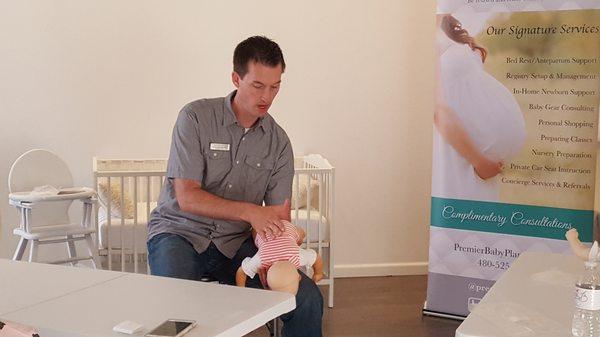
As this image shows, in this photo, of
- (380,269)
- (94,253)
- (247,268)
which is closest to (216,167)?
(247,268)

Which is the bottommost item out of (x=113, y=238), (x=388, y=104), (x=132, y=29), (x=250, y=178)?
(x=113, y=238)

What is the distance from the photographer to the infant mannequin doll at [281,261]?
2.67m

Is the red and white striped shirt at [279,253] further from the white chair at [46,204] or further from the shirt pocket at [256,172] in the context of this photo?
the white chair at [46,204]

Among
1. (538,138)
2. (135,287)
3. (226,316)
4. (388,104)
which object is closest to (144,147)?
(388,104)

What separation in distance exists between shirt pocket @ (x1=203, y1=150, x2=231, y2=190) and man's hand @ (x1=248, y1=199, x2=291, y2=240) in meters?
0.33

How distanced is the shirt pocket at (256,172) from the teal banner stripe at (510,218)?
4.50 ft

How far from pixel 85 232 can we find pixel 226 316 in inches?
110

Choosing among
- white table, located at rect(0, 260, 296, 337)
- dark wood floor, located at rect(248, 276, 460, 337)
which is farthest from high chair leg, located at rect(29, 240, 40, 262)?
white table, located at rect(0, 260, 296, 337)

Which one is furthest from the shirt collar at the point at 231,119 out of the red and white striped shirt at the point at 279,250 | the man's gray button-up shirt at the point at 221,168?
the red and white striped shirt at the point at 279,250

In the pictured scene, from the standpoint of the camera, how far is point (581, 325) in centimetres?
181

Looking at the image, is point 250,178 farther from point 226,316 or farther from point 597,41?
point 597,41

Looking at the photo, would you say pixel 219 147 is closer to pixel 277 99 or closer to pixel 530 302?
pixel 530 302

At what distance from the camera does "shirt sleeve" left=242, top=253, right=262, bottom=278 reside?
2828 mm

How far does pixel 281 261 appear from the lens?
9.00 feet
